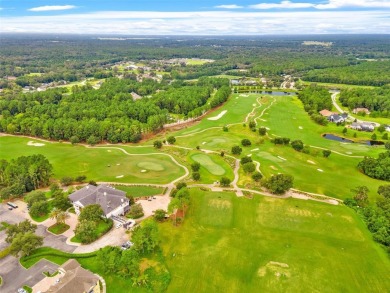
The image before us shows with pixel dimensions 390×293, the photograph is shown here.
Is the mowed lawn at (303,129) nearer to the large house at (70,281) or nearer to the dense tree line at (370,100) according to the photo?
the dense tree line at (370,100)

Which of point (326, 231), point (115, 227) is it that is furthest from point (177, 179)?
point (326, 231)

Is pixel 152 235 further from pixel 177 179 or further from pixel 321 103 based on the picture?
pixel 321 103

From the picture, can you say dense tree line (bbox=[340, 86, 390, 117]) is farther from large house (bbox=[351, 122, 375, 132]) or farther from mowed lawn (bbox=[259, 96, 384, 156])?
mowed lawn (bbox=[259, 96, 384, 156])

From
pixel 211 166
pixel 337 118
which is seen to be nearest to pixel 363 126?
pixel 337 118

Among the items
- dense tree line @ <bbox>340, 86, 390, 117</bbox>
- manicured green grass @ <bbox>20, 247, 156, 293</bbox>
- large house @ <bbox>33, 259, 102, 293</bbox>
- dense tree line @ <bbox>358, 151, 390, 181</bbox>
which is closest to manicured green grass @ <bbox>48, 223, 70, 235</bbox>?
manicured green grass @ <bbox>20, 247, 156, 293</bbox>

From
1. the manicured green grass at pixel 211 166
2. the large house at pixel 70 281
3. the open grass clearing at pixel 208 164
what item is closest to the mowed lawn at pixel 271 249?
the large house at pixel 70 281

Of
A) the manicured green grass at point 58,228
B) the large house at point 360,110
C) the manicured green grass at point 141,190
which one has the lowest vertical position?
the manicured green grass at point 58,228

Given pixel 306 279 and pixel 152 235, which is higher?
pixel 152 235
